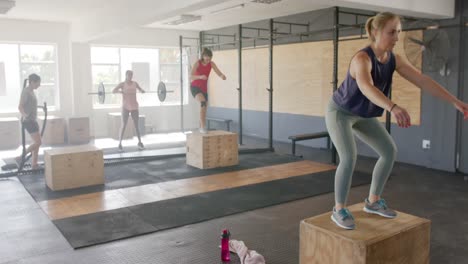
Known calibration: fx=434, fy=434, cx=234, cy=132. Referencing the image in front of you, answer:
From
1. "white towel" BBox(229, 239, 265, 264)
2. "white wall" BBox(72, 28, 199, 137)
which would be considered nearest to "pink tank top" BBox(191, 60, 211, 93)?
"white wall" BBox(72, 28, 199, 137)

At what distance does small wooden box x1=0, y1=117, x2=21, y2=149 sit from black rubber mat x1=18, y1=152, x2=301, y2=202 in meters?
2.94

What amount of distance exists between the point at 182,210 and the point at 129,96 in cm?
390

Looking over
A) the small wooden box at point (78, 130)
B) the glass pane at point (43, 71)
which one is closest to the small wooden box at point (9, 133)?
the small wooden box at point (78, 130)

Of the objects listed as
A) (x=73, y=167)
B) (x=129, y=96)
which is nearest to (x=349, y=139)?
(x=73, y=167)

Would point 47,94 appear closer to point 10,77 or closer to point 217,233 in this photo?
point 10,77

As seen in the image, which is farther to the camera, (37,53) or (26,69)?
(37,53)

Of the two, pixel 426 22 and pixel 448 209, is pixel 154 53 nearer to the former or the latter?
pixel 426 22

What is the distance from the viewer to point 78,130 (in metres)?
8.61

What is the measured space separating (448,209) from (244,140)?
5180 mm

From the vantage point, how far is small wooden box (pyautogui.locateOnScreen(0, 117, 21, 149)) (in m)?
7.90

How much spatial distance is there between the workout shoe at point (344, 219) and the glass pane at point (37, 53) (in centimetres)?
820

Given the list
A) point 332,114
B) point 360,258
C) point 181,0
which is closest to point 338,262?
point 360,258

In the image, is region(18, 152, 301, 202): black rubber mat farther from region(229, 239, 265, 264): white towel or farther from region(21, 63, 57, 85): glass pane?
region(21, 63, 57, 85): glass pane

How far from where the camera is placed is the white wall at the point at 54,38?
328 inches
